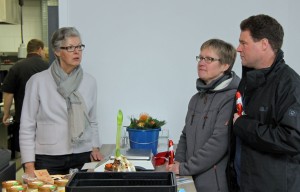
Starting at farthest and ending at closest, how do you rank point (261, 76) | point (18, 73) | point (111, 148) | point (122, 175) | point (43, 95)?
1. point (18, 73)
2. point (111, 148)
3. point (43, 95)
4. point (261, 76)
5. point (122, 175)

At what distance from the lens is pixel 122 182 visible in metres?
1.04

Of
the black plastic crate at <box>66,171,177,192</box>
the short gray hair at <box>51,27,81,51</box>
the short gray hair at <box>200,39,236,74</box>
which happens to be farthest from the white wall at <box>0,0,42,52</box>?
the black plastic crate at <box>66,171,177,192</box>

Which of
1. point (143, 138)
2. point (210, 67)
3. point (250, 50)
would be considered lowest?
point (143, 138)

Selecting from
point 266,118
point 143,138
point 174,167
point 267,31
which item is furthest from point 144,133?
point 267,31

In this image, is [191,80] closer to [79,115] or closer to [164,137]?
[164,137]

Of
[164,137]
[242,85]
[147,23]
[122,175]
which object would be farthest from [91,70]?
[122,175]

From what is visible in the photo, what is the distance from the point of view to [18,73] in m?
4.22

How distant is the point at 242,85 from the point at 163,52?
3.71ft

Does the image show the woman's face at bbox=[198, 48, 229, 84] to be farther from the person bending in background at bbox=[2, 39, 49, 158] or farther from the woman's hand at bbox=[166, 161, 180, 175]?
the person bending in background at bbox=[2, 39, 49, 158]

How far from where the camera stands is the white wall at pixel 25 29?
791cm

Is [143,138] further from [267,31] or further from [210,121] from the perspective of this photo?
[267,31]

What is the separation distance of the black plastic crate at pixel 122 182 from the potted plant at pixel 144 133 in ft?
4.49

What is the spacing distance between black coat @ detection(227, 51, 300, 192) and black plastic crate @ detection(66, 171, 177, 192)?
0.75m

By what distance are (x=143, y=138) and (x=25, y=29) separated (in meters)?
6.20
